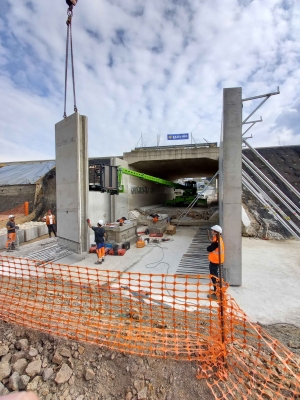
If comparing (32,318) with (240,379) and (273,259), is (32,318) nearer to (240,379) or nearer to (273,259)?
(240,379)

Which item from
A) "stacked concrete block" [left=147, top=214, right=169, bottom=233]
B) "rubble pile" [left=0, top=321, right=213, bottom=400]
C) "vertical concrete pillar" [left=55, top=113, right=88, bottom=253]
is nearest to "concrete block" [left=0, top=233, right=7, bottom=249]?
"vertical concrete pillar" [left=55, top=113, right=88, bottom=253]

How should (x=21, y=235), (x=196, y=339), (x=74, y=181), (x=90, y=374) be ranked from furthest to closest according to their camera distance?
(x=21, y=235), (x=74, y=181), (x=196, y=339), (x=90, y=374)

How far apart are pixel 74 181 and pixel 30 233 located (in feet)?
19.0

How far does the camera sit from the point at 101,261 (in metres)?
7.23

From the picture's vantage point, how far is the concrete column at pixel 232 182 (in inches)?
209

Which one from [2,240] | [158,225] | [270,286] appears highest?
[158,225]

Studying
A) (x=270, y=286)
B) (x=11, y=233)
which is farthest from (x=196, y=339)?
(x=11, y=233)

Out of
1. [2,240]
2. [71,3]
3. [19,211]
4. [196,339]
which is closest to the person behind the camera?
[196,339]

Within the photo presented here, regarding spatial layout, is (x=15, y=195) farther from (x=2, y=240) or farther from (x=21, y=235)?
(x=2, y=240)

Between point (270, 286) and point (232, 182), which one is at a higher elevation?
point (232, 182)

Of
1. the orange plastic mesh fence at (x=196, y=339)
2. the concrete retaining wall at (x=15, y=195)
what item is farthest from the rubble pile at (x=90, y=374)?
the concrete retaining wall at (x=15, y=195)

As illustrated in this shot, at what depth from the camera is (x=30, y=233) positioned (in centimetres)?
1156

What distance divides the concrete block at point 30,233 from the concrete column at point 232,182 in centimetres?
1069

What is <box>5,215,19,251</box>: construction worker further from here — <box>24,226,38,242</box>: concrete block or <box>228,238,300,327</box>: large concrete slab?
<box>228,238,300,327</box>: large concrete slab
